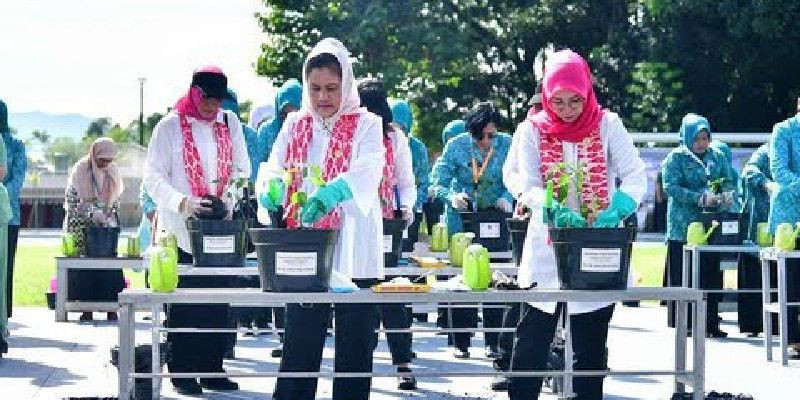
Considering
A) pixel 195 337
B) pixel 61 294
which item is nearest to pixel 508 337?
pixel 195 337

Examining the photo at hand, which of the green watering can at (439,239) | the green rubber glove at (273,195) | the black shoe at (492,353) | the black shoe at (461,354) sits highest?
the green rubber glove at (273,195)

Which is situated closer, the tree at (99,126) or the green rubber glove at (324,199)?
the green rubber glove at (324,199)

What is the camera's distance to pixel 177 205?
318 inches

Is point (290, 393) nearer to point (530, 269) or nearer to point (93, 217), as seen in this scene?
point (530, 269)

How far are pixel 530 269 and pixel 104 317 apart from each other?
867 cm

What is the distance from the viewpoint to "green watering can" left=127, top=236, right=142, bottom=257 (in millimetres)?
13430

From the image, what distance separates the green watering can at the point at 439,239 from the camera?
10.5 metres

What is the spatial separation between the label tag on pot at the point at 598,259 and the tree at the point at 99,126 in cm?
11631

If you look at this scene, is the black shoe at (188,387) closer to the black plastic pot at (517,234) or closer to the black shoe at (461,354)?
the black plastic pot at (517,234)

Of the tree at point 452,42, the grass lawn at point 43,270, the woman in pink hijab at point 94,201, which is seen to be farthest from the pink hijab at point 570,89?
the tree at point 452,42

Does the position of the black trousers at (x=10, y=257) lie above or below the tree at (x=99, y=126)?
below

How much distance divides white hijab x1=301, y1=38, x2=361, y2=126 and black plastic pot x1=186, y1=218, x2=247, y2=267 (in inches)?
49.0

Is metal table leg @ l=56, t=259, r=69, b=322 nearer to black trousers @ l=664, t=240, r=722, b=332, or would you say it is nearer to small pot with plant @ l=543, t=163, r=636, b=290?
black trousers @ l=664, t=240, r=722, b=332

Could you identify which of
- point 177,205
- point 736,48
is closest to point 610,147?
point 177,205
